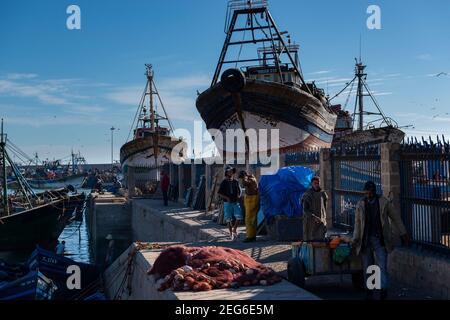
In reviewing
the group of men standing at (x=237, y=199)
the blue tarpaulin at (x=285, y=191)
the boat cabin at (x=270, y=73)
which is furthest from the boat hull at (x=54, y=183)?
the blue tarpaulin at (x=285, y=191)

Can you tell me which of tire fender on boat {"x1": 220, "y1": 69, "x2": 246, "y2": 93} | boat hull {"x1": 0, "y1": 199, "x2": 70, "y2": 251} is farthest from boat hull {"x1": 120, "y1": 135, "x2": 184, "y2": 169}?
tire fender on boat {"x1": 220, "y1": 69, "x2": 246, "y2": 93}

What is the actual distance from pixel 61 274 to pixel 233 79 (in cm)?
887

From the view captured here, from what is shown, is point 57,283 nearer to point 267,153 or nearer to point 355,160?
point 355,160

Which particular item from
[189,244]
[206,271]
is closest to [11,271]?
[189,244]

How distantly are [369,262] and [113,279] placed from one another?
701 cm

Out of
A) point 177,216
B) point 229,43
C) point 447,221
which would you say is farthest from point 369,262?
point 229,43

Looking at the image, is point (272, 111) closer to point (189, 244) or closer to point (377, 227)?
point (189, 244)

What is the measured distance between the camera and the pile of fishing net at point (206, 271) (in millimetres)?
7066

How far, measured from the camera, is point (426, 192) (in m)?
8.34

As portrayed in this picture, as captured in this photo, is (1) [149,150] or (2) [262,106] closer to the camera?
(2) [262,106]

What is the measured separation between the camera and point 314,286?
327 inches

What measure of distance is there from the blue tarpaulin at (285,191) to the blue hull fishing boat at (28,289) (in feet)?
17.2

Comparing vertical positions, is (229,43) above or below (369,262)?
above
